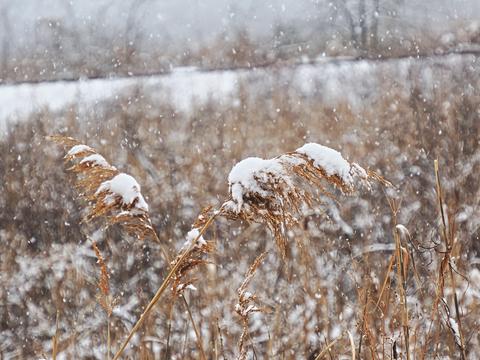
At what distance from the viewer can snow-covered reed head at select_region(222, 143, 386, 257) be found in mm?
962

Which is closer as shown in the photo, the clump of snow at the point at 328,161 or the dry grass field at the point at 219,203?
the clump of snow at the point at 328,161

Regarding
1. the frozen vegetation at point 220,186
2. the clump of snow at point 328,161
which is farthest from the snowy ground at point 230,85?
the clump of snow at point 328,161

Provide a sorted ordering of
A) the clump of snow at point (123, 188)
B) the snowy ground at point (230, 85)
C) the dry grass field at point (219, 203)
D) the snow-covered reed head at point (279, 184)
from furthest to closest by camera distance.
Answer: the snowy ground at point (230, 85), the dry grass field at point (219, 203), the clump of snow at point (123, 188), the snow-covered reed head at point (279, 184)

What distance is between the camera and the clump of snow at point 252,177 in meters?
0.96

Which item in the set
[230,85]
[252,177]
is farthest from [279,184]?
[230,85]

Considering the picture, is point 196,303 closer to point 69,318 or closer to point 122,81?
point 69,318

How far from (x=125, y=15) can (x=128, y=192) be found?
5.68 meters

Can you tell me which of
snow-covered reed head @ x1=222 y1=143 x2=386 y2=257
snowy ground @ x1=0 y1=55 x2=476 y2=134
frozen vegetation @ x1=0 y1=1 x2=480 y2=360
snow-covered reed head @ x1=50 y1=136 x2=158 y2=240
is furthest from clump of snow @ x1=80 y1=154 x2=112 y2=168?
snowy ground @ x1=0 y1=55 x2=476 y2=134

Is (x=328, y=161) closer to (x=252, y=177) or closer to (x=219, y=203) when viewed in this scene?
(x=252, y=177)

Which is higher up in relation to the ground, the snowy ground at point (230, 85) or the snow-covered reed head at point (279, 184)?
the snowy ground at point (230, 85)

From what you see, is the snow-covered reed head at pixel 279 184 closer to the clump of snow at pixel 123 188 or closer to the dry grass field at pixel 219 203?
the clump of snow at pixel 123 188

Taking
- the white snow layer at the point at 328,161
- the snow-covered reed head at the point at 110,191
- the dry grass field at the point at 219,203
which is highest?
the white snow layer at the point at 328,161

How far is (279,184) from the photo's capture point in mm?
960

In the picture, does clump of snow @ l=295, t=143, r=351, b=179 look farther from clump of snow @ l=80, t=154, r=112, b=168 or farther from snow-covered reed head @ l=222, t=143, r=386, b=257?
clump of snow @ l=80, t=154, r=112, b=168
